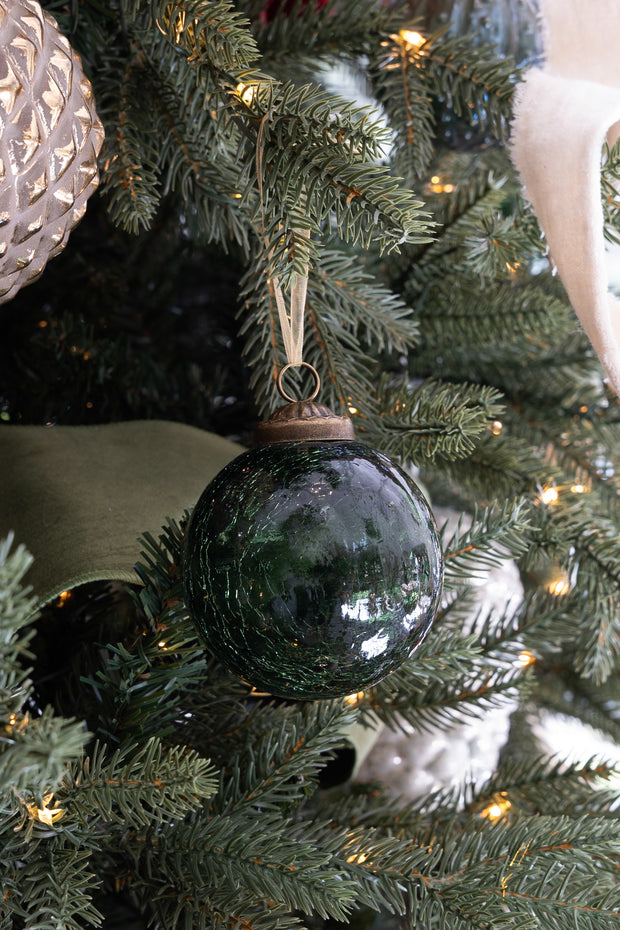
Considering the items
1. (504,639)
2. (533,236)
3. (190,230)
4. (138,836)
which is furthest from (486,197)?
(138,836)

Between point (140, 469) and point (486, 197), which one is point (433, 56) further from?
point (140, 469)

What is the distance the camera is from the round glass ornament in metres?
0.29

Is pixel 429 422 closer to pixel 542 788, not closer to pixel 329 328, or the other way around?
pixel 329 328

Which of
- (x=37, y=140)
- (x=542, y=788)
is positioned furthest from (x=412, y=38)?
(x=542, y=788)

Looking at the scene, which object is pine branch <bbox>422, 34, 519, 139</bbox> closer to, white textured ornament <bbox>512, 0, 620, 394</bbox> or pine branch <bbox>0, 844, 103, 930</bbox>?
white textured ornament <bbox>512, 0, 620, 394</bbox>

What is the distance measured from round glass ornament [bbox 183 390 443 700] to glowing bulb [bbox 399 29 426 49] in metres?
0.30

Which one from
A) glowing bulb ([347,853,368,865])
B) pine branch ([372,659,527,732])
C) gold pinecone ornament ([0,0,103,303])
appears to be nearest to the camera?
gold pinecone ornament ([0,0,103,303])

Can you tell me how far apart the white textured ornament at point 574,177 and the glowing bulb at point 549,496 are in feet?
0.48

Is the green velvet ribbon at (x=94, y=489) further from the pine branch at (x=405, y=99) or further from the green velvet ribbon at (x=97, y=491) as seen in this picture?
the pine branch at (x=405, y=99)

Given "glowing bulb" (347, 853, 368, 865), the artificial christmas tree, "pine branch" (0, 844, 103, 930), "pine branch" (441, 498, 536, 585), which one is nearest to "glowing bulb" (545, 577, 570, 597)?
the artificial christmas tree

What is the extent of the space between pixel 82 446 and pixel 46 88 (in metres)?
0.22

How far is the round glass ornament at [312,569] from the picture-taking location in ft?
0.95

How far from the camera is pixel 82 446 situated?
18.2 inches

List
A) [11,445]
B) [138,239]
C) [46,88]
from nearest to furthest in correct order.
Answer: [46,88]
[11,445]
[138,239]
